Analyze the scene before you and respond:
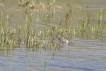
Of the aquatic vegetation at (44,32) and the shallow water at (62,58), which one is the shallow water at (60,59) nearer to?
the shallow water at (62,58)

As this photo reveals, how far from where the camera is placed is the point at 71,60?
12195 mm

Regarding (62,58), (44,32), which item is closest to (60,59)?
(62,58)

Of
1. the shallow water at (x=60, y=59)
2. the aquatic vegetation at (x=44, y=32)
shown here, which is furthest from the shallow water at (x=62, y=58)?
the aquatic vegetation at (x=44, y=32)

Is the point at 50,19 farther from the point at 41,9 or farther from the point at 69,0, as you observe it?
the point at 69,0

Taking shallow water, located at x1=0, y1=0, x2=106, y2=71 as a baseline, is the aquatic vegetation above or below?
above

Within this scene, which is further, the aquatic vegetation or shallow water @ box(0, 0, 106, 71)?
the aquatic vegetation

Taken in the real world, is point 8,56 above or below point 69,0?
below

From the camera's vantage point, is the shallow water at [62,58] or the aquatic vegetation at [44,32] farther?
the aquatic vegetation at [44,32]

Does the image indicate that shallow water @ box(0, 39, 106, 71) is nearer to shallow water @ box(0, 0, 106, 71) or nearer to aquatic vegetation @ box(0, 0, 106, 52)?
shallow water @ box(0, 0, 106, 71)

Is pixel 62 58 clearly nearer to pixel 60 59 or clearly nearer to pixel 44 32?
pixel 60 59

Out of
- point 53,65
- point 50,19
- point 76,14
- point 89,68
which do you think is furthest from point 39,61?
point 76,14

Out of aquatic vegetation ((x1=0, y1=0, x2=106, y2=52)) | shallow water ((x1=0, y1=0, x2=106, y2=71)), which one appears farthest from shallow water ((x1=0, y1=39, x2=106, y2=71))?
aquatic vegetation ((x1=0, y1=0, x2=106, y2=52))

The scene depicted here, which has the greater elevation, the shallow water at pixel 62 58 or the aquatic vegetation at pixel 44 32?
the aquatic vegetation at pixel 44 32

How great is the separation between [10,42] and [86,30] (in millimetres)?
4378
